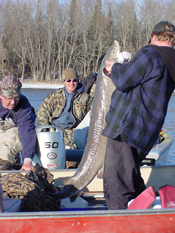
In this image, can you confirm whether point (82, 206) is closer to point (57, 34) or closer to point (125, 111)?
point (125, 111)

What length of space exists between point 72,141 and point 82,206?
1928 millimetres

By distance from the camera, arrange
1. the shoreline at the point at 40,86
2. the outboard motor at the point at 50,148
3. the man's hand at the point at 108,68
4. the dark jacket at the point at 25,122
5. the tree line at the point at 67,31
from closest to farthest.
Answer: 1. the man's hand at the point at 108,68
2. the dark jacket at the point at 25,122
3. the outboard motor at the point at 50,148
4. the shoreline at the point at 40,86
5. the tree line at the point at 67,31

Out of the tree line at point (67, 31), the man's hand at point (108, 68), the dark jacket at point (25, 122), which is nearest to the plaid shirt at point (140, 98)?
the man's hand at point (108, 68)

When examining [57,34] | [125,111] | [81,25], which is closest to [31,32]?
[57,34]

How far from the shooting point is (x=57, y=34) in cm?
4234

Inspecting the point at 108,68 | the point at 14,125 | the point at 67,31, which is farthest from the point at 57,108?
the point at 67,31

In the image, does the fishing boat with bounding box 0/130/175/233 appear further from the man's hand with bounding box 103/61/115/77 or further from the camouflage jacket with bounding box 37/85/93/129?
the camouflage jacket with bounding box 37/85/93/129

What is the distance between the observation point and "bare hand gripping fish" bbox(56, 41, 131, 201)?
3.36 m

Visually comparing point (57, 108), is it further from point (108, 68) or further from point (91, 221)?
point (91, 221)

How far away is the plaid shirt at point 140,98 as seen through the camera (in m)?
2.69

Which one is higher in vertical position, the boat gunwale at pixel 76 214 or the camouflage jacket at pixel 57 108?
the boat gunwale at pixel 76 214

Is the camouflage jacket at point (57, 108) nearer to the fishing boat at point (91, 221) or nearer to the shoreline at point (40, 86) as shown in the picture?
the fishing boat at point (91, 221)

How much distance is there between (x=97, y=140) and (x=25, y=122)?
4.15ft

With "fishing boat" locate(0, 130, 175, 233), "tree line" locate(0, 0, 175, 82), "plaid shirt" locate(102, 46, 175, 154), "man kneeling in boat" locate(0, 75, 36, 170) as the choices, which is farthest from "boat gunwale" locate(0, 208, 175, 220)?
"tree line" locate(0, 0, 175, 82)
